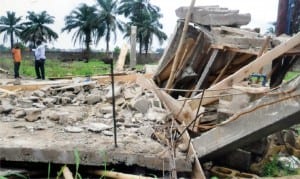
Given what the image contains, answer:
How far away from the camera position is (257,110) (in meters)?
5.22

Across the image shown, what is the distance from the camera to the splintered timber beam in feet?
16.8

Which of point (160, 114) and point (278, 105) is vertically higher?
point (278, 105)

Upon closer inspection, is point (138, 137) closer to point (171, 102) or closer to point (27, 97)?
point (171, 102)

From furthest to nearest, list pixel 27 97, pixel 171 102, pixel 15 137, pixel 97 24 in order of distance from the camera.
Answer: pixel 97 24 → pixel 27 97 → pixel 171 102 → pixel 15 137

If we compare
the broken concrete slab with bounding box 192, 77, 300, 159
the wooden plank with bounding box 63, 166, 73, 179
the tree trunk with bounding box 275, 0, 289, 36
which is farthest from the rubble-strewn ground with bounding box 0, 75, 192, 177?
the tree trunk with bounding box 275, 0, 289, 36

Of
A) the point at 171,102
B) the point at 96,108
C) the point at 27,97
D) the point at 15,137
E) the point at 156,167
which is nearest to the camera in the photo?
the point at 156,167

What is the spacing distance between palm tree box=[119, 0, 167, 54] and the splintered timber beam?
39911 millimetres

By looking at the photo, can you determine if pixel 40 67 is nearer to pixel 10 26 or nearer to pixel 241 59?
pixel 241 59

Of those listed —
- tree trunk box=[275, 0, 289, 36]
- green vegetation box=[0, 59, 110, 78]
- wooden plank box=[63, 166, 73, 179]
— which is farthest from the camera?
green vegetation box=[0, 59, 110, 78]

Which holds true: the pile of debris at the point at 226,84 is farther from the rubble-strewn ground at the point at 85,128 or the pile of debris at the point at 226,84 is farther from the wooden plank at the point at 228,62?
the rubble-strewn ground at the point at 85,128

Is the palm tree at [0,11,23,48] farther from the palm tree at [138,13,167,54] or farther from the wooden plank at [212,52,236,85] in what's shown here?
the wooden plank at [212,52,236,85]

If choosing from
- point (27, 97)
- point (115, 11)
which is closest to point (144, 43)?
point (115, 11)

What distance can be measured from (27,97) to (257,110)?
457 cm

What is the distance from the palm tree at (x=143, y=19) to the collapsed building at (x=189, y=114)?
38.0 metres
